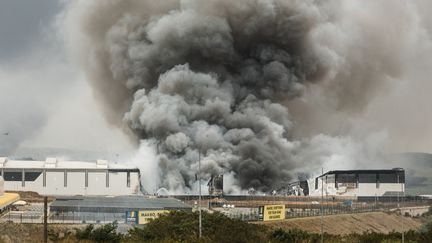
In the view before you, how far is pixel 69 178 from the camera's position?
93.5m

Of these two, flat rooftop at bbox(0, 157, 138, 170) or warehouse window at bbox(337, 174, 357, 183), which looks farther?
warehouse window at bbox(337, 174, 357, 183)

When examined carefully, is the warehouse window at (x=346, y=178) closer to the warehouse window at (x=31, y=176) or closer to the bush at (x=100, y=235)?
the warehouse window at (x=31, y=176)

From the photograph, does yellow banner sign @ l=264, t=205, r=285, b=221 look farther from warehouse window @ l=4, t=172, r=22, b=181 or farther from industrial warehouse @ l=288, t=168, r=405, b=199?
warehouse window @ l=4, t=172, r=22, b=181

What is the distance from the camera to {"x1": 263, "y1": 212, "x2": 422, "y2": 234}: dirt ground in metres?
62.5

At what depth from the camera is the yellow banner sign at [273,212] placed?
62.7m

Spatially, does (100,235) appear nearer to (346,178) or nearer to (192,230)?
(192,230)

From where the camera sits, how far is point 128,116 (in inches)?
4075

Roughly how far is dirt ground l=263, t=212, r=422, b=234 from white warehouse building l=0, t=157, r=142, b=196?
107ft

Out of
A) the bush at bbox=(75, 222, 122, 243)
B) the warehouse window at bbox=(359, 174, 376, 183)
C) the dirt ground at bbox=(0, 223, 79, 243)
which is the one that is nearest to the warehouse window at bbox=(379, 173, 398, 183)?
the warehouse window at bbox=(359, 174, 376, 183)

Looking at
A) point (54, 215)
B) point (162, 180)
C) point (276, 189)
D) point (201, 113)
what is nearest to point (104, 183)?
point (162, 180)

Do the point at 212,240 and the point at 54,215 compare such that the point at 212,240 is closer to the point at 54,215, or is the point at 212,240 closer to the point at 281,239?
the point at 281,239

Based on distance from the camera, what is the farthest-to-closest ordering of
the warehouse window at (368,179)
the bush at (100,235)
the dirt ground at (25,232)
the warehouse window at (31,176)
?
the warehouse window at (368,179)
the warehouse window at (31,176)
the bush at (100,235)
the dirt ground at (25,232)

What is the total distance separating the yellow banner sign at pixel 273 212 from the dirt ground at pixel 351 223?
743mm

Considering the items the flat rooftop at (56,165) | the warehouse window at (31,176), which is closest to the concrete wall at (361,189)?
A: the flat rooftop at (56,165)
